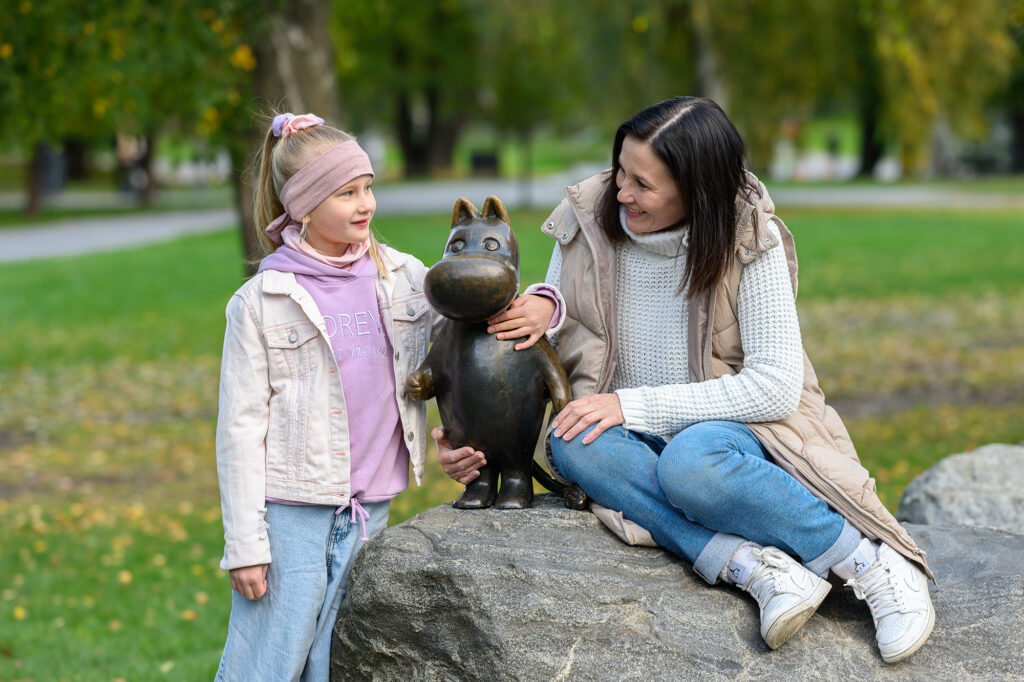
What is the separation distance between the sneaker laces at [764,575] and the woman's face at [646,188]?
0.90m

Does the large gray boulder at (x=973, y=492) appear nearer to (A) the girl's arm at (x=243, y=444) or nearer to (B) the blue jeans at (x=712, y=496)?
(B) the blue jeans at (x=712, y=496)

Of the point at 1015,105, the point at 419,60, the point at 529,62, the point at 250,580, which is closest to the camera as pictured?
the point at 250,580

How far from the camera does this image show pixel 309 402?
115 inches

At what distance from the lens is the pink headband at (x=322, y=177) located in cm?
293

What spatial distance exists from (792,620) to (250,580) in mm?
1341

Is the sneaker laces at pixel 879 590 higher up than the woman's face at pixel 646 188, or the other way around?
the woman's face at pixel 646 188

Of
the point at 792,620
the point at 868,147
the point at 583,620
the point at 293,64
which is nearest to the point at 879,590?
the point at 792,620

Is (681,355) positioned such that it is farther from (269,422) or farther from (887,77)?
(887,77)

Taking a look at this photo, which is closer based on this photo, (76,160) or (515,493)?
(515,493)

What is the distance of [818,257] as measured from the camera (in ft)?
50.4

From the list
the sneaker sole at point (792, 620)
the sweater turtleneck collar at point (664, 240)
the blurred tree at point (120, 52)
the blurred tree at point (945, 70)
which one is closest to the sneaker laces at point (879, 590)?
the sneaker sole at point (792, 620)

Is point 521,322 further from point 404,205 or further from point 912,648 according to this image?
point 404,205

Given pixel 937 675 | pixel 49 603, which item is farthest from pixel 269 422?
pixel 49 603

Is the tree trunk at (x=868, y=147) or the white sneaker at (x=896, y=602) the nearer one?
the white sneaker at (x=896, y=602)
